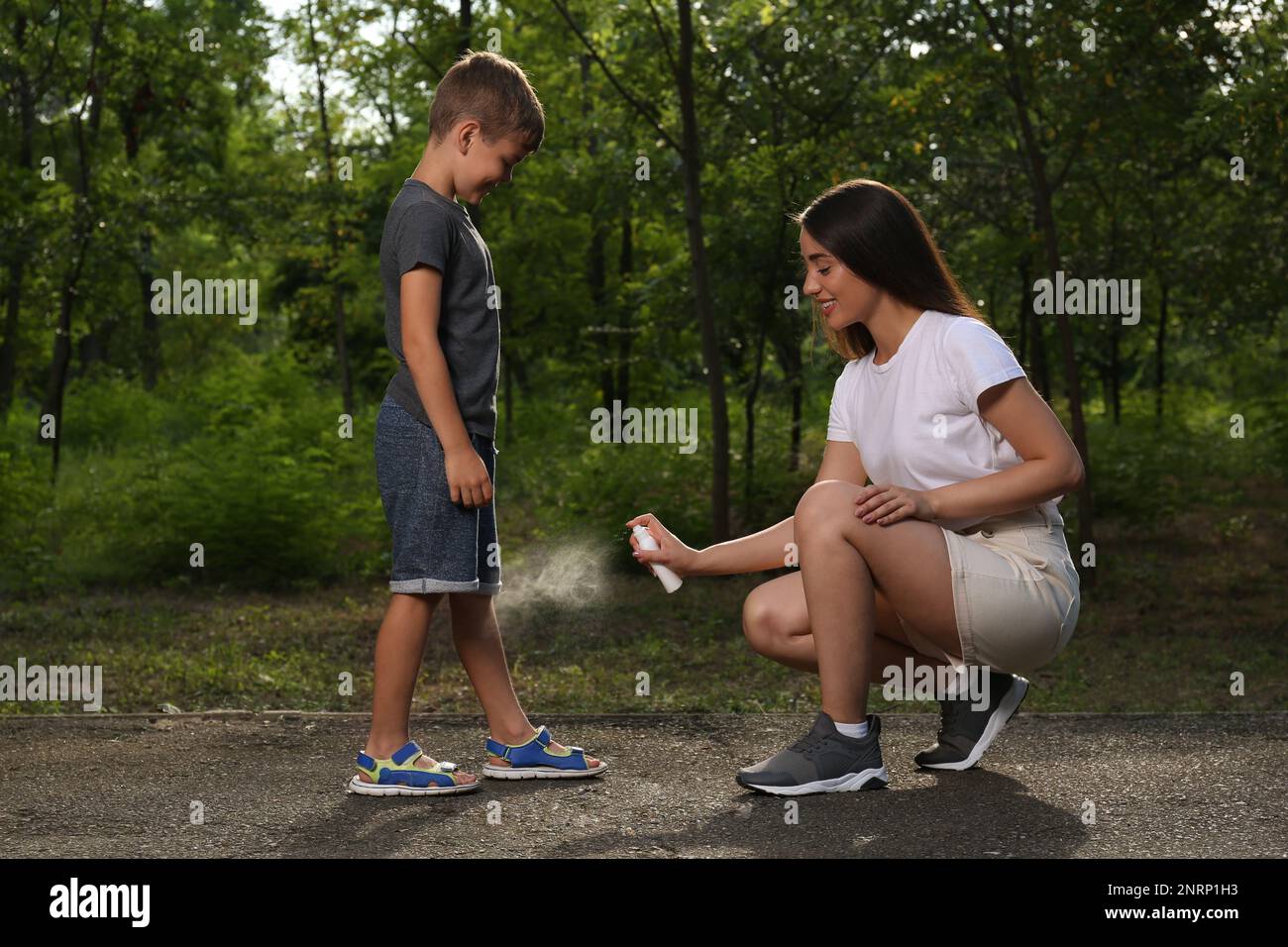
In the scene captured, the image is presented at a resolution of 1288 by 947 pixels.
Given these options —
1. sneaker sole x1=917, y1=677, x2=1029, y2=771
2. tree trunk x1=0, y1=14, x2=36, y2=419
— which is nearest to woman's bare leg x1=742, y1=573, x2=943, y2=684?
sneaker sole x1=917, y1=677, x2=1029, y2=771

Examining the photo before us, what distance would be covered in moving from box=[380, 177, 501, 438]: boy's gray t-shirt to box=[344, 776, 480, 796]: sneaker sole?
955 millimetres

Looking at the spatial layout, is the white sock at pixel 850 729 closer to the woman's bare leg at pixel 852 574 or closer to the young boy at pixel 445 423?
the woman's bare leg at pixel 852 574

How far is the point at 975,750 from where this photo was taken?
4020 mm

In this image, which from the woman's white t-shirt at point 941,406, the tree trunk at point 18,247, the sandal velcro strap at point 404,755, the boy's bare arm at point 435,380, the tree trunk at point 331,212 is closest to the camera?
the woman's white t-shirt at point 941,406

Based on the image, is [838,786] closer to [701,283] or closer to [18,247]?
[701,283]

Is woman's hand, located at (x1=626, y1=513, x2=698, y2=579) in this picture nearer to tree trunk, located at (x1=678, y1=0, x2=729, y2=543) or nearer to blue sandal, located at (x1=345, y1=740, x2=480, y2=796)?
blue sandal, located at (x1=345, y1=740, x2=480, y2=796)

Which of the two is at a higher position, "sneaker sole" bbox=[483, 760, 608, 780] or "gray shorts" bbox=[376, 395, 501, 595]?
"gray shorts" bbox=[376, 395, 501, 595]

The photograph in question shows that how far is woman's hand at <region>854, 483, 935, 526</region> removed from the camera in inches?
137

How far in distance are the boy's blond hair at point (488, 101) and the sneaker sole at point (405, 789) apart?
174cm

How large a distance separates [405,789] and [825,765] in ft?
3.64

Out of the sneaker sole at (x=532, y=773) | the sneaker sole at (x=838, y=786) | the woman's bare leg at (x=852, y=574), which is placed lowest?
the sneaker sole at (x=532, y=773)

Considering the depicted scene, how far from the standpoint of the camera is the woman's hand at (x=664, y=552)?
12.1 feet

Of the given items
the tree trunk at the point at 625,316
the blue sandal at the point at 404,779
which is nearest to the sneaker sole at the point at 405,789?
the blue sandal at the point at 404,779

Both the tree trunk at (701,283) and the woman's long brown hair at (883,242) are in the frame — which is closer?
the woman's long brown hair at (883,242)
